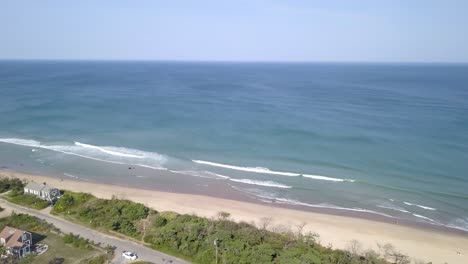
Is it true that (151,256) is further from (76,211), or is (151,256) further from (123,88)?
(123,88)

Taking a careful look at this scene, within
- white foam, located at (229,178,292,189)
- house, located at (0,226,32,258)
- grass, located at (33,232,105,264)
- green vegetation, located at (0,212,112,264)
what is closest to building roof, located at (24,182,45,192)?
green vegetation, located at (0,212,112,264)

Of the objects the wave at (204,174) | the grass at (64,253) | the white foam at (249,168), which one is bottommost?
the grass at (64,253)

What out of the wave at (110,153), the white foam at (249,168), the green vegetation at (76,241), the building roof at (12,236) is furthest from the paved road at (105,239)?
the white foam at (249,168)

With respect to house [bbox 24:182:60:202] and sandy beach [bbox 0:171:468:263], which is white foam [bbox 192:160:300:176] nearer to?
sandy beach [bbox 0:171:468:263]

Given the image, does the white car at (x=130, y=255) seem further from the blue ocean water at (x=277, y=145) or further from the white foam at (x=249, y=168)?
the white foam at (x=249, y=168)

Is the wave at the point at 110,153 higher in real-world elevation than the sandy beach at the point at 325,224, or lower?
higher

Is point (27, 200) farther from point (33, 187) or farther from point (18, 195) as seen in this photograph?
point (18, 195)

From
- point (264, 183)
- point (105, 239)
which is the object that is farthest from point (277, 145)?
point (105, 239)
